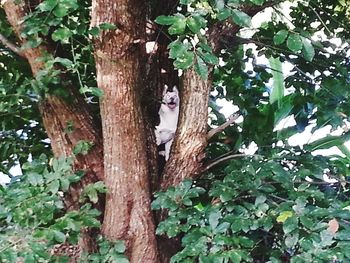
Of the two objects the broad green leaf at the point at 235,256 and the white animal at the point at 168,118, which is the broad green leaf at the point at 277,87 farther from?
the broad green leaf at the point at 235,256

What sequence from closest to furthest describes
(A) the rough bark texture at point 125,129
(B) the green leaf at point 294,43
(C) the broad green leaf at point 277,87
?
(B) the green leaf at point 294,43
(A) the rough bark texture at point 125,129
(C) the broad green leaf at point 277,87

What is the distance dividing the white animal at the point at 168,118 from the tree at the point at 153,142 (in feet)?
0.11

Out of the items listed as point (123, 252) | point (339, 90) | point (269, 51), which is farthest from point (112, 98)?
point (339, 90)

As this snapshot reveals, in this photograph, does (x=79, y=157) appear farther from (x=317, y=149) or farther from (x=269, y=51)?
(x=317, y=149)

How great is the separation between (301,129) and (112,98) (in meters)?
0.74

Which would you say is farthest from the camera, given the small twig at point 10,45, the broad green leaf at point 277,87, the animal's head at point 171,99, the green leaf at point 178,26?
the broad green leaf at point 277,87

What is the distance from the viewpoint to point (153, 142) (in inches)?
55.7

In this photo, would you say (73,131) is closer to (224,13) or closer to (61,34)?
(61,34)

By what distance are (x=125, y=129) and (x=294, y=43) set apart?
1.51ft

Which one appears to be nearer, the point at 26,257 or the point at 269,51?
the point at 26,257

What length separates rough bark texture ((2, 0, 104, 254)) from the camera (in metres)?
1.23

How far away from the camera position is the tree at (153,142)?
103cm

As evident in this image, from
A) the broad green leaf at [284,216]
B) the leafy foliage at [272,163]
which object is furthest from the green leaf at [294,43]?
the broad green leaf at [284,216]

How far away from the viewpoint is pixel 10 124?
1.48 m
